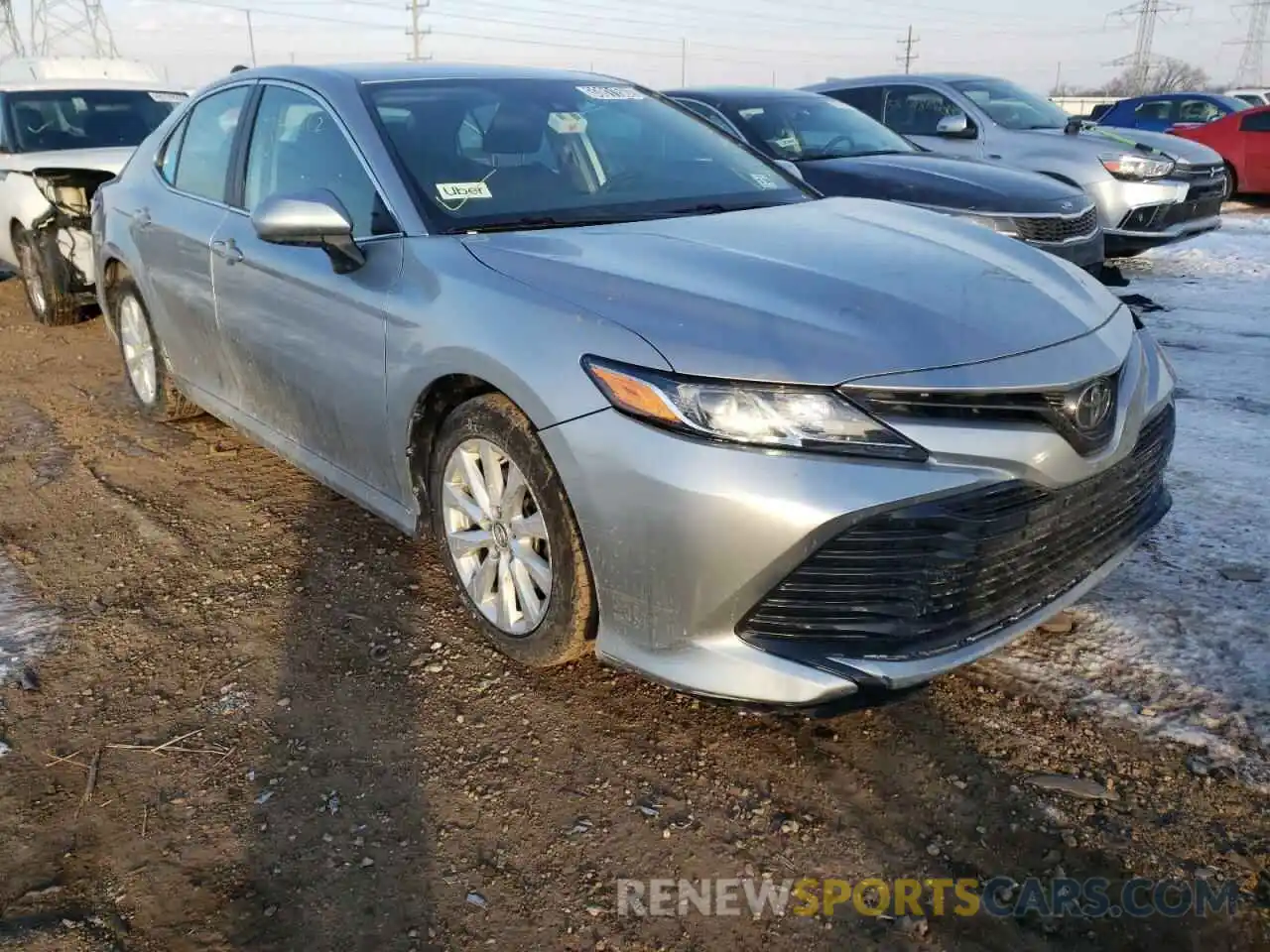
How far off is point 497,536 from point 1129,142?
26.9 ft

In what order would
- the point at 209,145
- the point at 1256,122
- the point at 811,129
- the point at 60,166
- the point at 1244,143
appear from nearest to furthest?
the point at 209,145 → the point at 60,166 → the point at 811,129 → the point at 1256,122 → the point at 1244,143

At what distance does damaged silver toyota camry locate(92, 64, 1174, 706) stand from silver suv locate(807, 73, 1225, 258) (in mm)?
5482

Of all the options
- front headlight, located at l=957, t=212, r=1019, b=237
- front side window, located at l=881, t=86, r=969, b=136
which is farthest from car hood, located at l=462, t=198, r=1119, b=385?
front side window, located at l=881, t=86, r=969, b=136

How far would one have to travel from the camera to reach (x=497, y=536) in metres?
2.84

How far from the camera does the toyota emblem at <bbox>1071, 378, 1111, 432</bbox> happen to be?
93.0 inches

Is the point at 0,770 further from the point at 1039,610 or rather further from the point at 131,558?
the point at 1039,610

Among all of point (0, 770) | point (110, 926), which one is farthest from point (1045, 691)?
point (0, 770)

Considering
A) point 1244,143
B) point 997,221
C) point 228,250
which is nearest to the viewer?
point 228,250

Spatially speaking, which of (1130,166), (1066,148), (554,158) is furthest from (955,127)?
(554,158)

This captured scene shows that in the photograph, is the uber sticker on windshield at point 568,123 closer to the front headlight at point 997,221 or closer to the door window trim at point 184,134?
the door window trim at point 184,134

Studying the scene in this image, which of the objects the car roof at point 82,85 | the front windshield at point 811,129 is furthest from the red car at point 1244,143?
the car roof at point 82,85

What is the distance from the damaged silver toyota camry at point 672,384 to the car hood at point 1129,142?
585 cm

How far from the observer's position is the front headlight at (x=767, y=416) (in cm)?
219

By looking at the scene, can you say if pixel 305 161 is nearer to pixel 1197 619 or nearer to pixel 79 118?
pixel 1197 619
